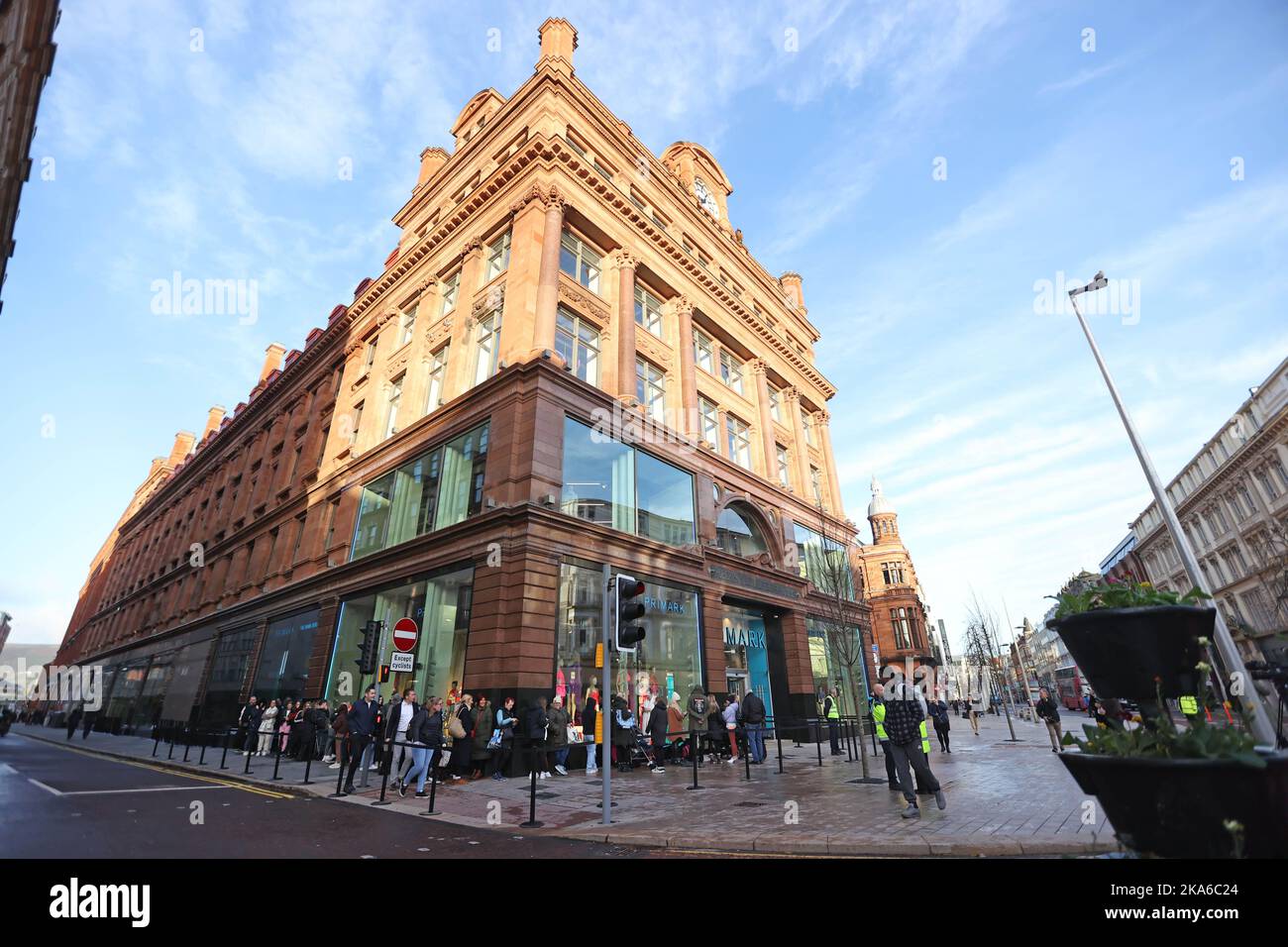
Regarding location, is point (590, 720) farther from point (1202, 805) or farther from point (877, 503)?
point (877, 503)

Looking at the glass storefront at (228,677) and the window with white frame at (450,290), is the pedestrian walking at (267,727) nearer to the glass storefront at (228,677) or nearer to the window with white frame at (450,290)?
the glass storefront at (228,677)

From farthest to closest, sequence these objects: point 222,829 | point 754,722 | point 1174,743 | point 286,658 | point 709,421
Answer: point 709,421, point 286,658, point 754,722, point 222,829, point 1174,743

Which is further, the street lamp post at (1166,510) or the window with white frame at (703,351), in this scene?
the window with white frame at (703,351)

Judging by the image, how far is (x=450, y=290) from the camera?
24531 mm

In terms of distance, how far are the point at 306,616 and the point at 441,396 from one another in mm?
11647

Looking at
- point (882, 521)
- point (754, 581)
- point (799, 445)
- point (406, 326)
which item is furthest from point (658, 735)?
point (882, 521)

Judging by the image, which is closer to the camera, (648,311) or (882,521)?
(648,311)

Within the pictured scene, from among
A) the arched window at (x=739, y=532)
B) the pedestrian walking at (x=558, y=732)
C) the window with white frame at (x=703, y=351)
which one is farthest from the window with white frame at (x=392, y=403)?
the pedestrian walking at (x=558, y=732)

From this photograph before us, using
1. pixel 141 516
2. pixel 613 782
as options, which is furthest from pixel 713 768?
pixel 141 516

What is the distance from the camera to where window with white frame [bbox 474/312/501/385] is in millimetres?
19867

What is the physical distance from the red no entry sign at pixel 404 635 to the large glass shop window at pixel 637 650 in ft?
13.7

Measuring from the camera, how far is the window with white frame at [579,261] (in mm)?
21703

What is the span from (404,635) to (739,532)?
52.3 feet
